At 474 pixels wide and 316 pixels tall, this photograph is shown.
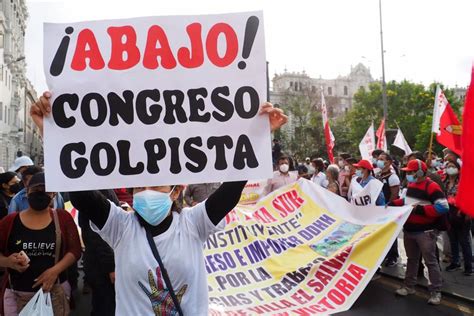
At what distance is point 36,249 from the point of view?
3.59m

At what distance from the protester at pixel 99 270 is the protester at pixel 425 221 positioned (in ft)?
13.2

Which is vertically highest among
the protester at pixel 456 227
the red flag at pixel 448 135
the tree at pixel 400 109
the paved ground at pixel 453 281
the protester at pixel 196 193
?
the tree at pixel 400 109

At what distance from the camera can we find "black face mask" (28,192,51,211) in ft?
12.1

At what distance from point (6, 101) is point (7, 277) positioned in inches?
2122

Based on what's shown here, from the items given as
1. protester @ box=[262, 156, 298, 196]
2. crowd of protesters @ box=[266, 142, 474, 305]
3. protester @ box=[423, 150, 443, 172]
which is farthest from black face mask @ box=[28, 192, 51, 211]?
protester @ box=[423, 150, 443, 172]

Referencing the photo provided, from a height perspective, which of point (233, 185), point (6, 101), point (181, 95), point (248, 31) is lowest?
point (233, 185)

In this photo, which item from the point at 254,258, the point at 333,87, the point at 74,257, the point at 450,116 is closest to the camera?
the point at 74,257

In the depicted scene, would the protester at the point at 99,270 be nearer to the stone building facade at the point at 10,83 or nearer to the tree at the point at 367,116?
the tree at the point at 367,116

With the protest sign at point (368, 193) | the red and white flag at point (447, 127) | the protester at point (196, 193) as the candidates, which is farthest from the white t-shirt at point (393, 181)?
the protester at point (196, 193)

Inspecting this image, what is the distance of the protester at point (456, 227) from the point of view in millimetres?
7691

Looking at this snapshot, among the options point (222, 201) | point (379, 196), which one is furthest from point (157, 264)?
point (379, 196)

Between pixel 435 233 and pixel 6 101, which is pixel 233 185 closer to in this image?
pixel 435 233

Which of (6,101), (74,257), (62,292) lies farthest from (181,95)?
(6,101)

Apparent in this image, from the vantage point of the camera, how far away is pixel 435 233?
6574 millimetres
